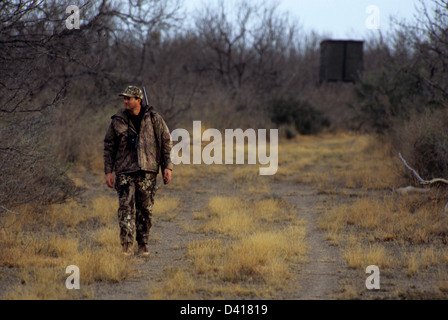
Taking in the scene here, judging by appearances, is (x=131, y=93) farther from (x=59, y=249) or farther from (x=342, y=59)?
(x=342, y=59)

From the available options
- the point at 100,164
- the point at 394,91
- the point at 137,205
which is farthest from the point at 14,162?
the point at 394,91

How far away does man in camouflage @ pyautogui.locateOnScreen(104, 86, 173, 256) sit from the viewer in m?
6.05

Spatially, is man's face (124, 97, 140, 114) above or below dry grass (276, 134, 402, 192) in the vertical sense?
above

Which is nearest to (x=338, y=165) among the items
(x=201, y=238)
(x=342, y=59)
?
(x=201, y=238)

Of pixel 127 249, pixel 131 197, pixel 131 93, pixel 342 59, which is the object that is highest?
pixel 342 59

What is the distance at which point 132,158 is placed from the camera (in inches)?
239

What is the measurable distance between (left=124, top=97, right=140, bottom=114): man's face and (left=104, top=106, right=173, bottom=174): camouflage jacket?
100mm

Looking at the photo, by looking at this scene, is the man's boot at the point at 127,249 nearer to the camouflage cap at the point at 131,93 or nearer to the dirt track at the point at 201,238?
the dirt track at the point at 201,238

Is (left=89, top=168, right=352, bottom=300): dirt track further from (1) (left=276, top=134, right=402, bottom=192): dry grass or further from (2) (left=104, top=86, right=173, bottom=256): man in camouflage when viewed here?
(1) (left=276, top=134, right=402, bottom=192): dry grass

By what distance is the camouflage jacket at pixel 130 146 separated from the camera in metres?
6.05

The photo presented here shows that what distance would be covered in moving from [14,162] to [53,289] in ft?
8.91

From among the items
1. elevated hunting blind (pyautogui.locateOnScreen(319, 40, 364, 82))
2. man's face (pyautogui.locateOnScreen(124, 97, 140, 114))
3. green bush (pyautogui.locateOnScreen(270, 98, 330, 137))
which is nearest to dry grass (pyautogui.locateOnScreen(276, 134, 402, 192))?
green bush (pyautogui.locateOnScreen(270, 98, 330, 137))

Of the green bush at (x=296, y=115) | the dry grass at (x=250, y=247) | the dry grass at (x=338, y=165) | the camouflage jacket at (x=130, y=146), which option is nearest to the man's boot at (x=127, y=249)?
the dry grass at (x=250, y=247)

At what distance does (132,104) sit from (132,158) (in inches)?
23.7
